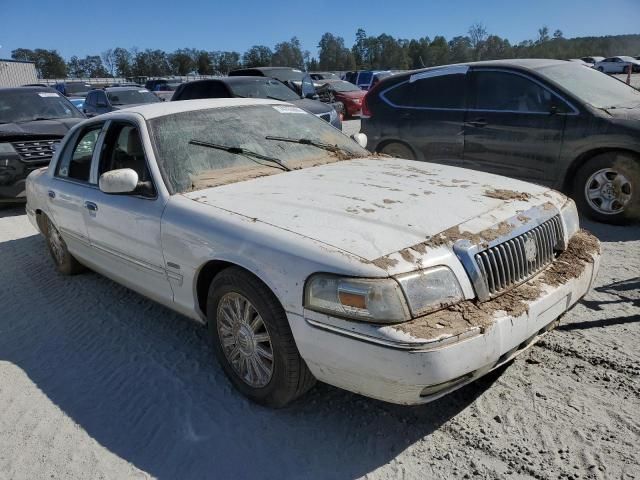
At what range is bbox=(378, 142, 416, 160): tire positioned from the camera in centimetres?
718

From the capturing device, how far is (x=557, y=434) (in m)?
2.50

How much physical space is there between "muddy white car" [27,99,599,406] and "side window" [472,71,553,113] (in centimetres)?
272

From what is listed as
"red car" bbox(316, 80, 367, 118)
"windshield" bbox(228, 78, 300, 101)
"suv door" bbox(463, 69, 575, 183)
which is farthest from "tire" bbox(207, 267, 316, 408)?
"red car" bbox(316, 80, 367, 118)

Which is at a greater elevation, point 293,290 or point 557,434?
point 293,290

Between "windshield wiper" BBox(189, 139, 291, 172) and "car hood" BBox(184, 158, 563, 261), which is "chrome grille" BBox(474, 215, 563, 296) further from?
"windshield wiper" BBox(189, 139, 291, 172)

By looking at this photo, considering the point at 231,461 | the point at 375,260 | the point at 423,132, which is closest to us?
the point at 375,260

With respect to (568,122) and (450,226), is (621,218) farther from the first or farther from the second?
(450,226)

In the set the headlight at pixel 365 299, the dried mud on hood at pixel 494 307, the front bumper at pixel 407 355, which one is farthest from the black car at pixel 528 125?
the headlight at pixel 365 299

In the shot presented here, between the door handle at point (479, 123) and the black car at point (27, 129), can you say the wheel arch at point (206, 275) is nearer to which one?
the door handle at point (479, 123)

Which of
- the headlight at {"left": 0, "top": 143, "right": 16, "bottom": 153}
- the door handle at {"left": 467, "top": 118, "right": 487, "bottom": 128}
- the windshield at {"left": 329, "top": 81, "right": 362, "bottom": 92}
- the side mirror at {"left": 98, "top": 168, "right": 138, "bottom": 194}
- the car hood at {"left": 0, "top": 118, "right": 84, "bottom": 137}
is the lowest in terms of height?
the windshield at {"left": 329, "top": 81, "right": 362, "bottom": 92}

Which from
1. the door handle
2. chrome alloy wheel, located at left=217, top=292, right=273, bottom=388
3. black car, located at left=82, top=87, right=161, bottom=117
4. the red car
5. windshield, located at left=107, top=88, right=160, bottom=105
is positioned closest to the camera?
chrome alloy wheel, located at left=217, top=292, right=273, bottom=388

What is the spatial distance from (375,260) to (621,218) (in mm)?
4270

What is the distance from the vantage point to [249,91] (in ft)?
35.3

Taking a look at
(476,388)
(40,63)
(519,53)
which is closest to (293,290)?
(476,388)
